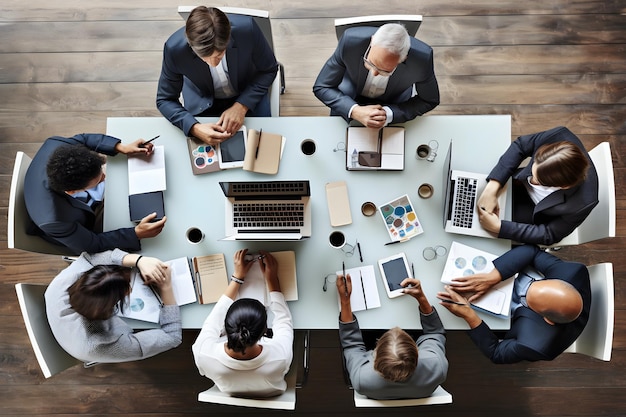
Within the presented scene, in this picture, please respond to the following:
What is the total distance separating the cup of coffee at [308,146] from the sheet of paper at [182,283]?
0.76m

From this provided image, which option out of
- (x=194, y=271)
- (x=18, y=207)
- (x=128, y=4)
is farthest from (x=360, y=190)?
(x=128, y=4)

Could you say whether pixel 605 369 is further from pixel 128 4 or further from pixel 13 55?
pixel 13 55

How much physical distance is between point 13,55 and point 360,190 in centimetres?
256

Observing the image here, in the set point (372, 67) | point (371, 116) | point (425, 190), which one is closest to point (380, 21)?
point (372, 67)

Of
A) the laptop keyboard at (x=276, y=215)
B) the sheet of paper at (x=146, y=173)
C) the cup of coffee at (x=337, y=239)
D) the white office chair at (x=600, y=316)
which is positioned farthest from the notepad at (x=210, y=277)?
the white office chair at (x=600, y=316)

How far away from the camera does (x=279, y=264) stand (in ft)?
7.33

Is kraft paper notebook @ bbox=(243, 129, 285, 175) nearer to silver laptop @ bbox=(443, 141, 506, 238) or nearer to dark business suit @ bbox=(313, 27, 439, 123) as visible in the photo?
dark business suit @ bbox=(313, 27, 439, 123)

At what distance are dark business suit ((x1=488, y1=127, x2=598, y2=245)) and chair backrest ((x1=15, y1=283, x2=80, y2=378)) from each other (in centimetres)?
205

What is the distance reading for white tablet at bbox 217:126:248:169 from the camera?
7.63 ft

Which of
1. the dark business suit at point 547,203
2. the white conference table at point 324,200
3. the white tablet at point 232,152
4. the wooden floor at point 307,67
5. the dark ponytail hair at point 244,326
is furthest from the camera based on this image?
the wooden floor at point 307,67

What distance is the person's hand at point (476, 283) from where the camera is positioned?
7.16ft

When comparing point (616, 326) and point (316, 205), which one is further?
point (616, 326)

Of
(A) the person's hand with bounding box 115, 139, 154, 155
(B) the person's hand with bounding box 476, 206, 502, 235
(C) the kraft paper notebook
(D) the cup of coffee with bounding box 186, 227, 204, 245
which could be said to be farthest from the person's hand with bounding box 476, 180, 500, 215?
(A) the person's hand with bounding box 115, 139, 154, 155

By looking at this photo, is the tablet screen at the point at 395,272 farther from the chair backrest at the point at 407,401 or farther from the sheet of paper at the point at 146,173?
the sheet of paper at the point at 146,173
